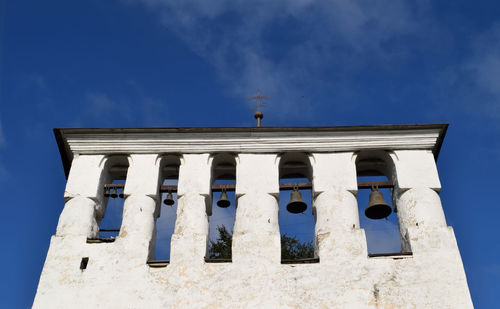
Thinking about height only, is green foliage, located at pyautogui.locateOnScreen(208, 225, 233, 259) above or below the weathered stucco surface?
above

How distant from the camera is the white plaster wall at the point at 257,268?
9977 mm

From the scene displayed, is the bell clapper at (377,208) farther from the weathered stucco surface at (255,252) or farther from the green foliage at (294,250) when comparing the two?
the green foliage at (294,250)

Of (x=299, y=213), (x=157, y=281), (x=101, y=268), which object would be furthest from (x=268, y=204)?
(x=101, y=268)

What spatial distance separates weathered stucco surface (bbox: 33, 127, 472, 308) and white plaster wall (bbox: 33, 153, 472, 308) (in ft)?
0.06

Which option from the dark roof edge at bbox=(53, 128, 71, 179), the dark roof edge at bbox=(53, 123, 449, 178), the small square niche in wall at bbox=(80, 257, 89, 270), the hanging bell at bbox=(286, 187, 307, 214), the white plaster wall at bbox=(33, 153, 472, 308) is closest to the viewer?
the white plaster wall at bbox=(33, 153, 472, 308)

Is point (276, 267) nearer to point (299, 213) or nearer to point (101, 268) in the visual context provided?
point (299, 213)

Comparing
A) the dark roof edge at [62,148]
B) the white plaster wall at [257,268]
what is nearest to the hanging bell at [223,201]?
the white plaster wall at [257,268]

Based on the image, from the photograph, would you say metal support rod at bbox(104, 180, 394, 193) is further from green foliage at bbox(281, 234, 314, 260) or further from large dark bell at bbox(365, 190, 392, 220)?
green foliage at bbox(281, 234, 314, 260)

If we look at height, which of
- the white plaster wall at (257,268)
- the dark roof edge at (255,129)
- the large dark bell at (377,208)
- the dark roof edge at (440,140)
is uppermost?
the dark roof edge at (255,129)

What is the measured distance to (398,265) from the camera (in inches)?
405

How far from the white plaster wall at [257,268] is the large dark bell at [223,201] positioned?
438mm

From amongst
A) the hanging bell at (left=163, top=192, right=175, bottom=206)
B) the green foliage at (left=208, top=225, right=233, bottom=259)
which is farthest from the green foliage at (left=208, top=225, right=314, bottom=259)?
the hanging bell at (left=163, top=192, right=175, bottom=206)

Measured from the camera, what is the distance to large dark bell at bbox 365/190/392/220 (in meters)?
11.3

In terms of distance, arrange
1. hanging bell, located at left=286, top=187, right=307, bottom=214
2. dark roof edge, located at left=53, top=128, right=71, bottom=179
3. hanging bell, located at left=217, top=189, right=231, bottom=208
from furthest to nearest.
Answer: dark roof edge, located at left=53, top=128, right=71, bottom=179 < hanging bell, located at left=217, top=189, right=231, bottom=208 < hanging bell, located at left=286, top=187, right=307, bottom=214
